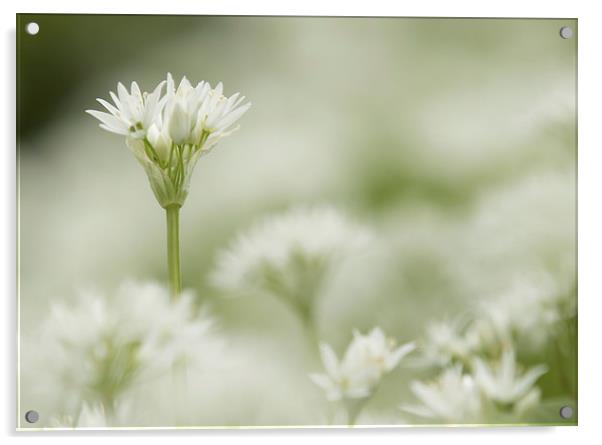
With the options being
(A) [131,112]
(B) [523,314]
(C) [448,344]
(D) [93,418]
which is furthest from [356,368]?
(A) [131,112]

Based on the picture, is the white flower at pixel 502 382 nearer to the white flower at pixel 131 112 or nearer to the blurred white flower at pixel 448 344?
the blurred white flower at pixel 448 344

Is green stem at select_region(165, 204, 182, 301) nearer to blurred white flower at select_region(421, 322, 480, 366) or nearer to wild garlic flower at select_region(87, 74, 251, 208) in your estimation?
wild garlic flower at select_region(87, 74, 251, 208)

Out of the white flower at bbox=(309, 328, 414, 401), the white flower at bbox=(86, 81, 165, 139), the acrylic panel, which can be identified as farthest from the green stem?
the white flower at bbox=(309, 328, 414, 401)

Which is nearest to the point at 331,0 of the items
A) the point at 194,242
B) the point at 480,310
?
the point at 194,242

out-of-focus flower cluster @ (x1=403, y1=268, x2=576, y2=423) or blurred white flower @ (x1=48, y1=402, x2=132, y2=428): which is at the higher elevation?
out-of-focus flower cluster @ (x1=403, y1=268, x2=576, y2=423)

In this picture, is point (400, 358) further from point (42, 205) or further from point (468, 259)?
point (42, 205)

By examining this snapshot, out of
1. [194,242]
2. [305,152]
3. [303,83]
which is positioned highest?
[303,83]

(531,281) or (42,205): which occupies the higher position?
(42,205)

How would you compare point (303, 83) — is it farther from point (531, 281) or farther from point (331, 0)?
point (531, 281)
